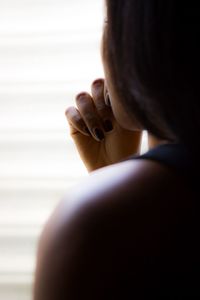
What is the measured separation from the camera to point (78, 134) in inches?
35.4

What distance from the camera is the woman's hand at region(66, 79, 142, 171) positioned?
2.82ft

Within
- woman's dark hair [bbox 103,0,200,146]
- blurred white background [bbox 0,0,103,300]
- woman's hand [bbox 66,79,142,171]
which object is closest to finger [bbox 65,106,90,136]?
woman's hand [bbox 66,79,142,171]

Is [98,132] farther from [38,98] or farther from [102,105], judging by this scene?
[38,98]

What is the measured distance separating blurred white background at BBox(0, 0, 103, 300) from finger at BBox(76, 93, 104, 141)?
4.3 inches

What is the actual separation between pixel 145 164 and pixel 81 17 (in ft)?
1.70

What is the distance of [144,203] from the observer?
49 centimetres

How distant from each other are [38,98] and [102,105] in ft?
0.60

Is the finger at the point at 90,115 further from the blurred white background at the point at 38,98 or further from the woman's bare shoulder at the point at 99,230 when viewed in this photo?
the woman's bare shoulder at the point at 99,230

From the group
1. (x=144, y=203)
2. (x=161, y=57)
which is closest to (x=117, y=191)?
(x=144, y=203)

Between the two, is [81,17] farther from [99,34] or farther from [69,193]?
[69,193]

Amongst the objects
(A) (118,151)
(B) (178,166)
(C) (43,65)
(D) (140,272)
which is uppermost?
(C) (43,65)

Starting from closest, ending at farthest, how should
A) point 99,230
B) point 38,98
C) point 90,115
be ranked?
point 99,230 < point 90,115 < point 38,98

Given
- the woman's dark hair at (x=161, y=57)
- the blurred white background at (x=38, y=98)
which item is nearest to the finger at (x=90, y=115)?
the blurred white background at (x=38, y=98)

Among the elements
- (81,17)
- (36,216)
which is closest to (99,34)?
(81,17)
